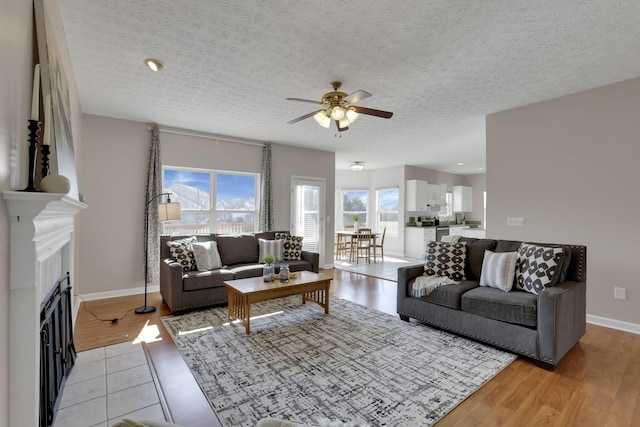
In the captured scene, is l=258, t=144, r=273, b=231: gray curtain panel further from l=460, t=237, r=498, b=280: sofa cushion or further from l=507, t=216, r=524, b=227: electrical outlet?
l=507, t=216, r=524, b=227: electrical outlet

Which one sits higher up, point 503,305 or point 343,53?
point 343,53

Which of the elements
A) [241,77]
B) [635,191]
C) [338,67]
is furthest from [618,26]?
[241,77]

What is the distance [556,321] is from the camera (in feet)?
7.81

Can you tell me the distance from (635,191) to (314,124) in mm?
3911

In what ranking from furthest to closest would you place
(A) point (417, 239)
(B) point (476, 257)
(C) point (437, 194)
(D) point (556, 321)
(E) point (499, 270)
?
(C) point (437, 194)
(A) point (417, 239)
(B) point (476, 257)
(E) point (499, 270)
(D) point (556, 321)

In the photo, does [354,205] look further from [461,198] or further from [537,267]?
[537,267]

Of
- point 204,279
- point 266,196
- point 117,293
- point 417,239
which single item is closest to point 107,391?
point 204,279

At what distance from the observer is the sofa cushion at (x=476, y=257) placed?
3375mm

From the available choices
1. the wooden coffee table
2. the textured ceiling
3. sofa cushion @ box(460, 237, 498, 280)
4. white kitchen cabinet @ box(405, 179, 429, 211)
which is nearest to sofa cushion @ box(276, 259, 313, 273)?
the wooden coffee table

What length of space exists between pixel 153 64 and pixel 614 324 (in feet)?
17.9

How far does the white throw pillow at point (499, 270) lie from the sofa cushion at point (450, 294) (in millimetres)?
162

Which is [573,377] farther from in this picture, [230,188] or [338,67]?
[230,188]

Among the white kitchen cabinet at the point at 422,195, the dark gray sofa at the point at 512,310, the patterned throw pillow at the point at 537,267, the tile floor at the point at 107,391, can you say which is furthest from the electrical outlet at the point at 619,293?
the white kitchen cabinet at the point at 422,195

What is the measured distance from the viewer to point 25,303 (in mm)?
1171
